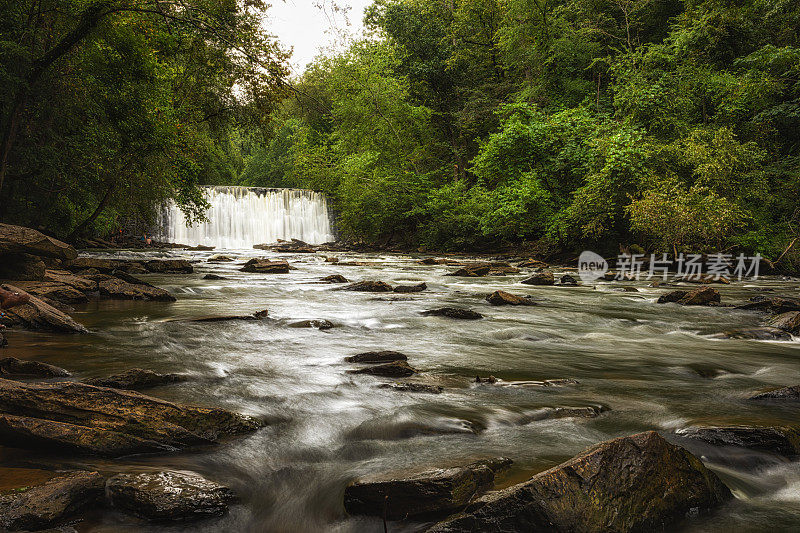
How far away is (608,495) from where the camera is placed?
2117 millimetres

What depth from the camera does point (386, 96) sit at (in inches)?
1170

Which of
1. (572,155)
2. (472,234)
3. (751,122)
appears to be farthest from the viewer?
(472,234)

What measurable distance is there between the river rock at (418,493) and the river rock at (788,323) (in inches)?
273

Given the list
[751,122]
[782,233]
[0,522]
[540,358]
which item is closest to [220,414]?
[0,522]

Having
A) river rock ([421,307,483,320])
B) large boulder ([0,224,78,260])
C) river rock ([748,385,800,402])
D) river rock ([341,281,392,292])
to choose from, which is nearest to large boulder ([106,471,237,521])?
river rock ([748,385,800,402])

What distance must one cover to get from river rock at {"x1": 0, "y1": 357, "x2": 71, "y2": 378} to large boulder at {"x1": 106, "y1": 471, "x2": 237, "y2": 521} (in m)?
2.10

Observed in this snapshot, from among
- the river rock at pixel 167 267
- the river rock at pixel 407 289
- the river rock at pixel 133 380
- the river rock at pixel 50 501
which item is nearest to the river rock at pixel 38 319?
the river rock at pixel 133 380

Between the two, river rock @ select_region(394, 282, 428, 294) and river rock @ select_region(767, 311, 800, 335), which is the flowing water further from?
river rock @ select_region(394, 282, 428, 294)

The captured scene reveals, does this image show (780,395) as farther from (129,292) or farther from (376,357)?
(129,292)

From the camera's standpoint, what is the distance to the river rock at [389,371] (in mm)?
4523

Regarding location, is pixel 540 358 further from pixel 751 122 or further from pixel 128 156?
pixel 751 122

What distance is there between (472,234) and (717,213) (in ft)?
45.2

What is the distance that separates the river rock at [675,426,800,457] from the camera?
290 centimetres

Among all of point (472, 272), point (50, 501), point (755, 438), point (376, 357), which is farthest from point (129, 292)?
point (472, 272)
